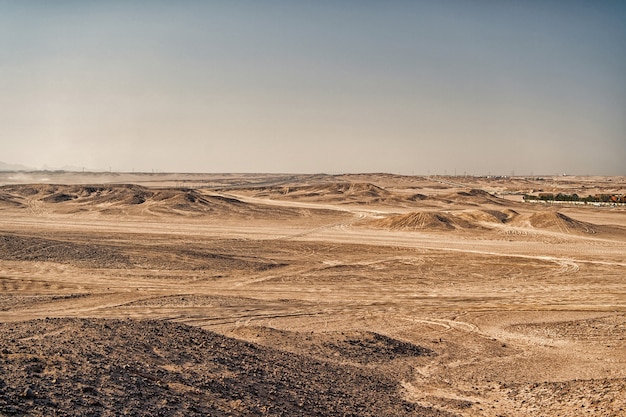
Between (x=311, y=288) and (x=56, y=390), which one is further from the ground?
(x=56, y=390)

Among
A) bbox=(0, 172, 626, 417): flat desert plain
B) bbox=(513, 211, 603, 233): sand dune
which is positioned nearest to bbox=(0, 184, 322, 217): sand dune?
bbox=(0, 172, 626, 417): flat desert plain

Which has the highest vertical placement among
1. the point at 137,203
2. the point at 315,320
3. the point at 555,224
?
the point at 137,203

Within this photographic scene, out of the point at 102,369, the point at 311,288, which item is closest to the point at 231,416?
the point at 102,369

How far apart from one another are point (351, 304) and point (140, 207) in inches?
1912

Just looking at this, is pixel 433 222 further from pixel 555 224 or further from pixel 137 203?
pixel 137 203

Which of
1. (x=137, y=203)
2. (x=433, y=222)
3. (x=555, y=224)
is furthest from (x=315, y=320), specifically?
(x=137, y=203)

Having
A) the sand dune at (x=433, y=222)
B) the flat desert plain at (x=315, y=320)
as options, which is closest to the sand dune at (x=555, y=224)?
the flat desert plain at (x=315, y=320)

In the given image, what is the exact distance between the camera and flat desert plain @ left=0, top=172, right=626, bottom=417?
10672mm

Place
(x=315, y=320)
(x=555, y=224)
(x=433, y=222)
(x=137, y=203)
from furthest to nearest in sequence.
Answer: (x=137, y=203), (x=433, y=222), (x=555, y=224), (x=315, y=320)

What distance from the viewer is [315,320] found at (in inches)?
822

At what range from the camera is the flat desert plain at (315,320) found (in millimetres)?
10672

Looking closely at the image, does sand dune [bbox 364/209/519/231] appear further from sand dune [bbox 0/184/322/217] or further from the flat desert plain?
sand dune [bbox 0/184/322/217]

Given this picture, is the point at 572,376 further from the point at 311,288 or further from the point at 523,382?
the point at 311,288

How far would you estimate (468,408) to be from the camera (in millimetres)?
12539
